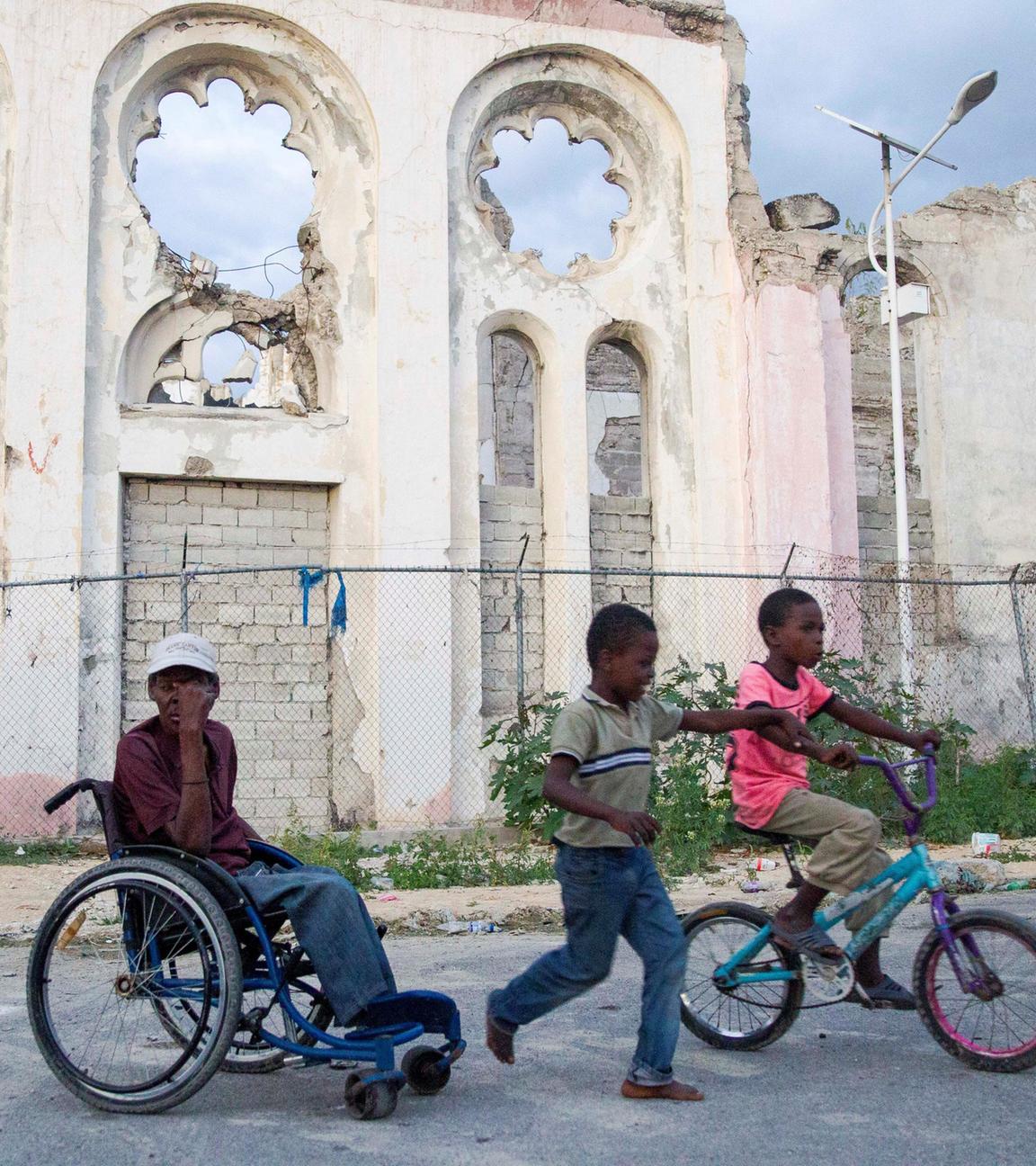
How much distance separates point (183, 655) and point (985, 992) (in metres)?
2.53

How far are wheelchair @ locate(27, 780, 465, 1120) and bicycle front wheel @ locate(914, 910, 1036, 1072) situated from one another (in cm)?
146

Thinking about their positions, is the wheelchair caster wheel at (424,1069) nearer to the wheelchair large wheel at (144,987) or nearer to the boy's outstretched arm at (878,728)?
the wheelchair large wheel at (144,987)

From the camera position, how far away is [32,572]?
11.7 m

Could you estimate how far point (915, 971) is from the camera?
4082mm

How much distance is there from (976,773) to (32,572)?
28.0 ft

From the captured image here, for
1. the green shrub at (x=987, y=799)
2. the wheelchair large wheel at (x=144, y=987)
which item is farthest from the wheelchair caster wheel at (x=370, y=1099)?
the green shrub at (x=987, y=799)

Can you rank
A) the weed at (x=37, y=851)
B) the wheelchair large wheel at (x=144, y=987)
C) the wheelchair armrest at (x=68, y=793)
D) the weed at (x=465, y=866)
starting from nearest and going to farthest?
the wheelchair large wheel at (x=144, y=987)
the wheelchair armrest at (x=68, y=793)
the weed at (x=465, y=866)
the weed at (x=37, y=851)

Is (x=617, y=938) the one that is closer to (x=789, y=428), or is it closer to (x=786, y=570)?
(x=786, y=570)

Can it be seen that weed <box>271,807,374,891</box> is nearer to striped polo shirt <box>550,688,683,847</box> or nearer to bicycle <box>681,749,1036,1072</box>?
bicycle <box>681,749,1036,1072</box>

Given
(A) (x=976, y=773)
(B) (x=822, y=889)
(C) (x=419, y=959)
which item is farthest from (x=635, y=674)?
(A) (x=976, y=773)

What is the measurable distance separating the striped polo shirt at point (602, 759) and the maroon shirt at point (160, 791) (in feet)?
3.16

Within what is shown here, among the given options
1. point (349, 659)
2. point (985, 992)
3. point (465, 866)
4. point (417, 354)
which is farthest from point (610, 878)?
point (417, 354)

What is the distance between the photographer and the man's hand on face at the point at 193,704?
3742 millimetres

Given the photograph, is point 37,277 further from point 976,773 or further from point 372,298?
point 976,773
